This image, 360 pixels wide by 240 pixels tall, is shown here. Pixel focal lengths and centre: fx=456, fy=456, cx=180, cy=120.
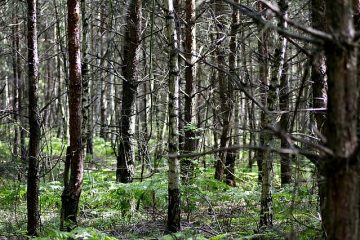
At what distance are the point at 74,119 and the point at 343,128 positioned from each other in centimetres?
536

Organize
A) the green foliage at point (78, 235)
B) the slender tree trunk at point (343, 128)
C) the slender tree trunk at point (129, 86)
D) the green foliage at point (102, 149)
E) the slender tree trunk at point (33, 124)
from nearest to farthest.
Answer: the slender tree trunk at point (343, 128)
the green foliage at point (78, 235)
the slender tree trunk at point (33, 124)
the slender tree trunk at point (129, 86)
the green foliage at point (102, 149)

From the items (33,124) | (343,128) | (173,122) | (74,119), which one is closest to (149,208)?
(173,122)

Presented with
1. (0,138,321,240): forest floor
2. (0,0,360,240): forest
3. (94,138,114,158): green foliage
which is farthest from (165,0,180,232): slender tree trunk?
(94,138,114,158): green foliage

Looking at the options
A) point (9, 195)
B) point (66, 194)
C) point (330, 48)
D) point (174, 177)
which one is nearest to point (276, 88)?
point (174, 177)

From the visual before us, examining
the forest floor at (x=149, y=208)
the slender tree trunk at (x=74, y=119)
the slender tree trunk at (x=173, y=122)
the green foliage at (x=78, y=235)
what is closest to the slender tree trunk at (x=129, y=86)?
the forest floor at (x=149, y=208)

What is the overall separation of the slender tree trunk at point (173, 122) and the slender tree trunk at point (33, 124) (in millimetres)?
1945

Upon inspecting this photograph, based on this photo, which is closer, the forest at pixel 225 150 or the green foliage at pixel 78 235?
the forest at pixel 225 150

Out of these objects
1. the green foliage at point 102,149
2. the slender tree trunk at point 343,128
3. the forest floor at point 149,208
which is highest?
the slender tree trunk at point 343,128

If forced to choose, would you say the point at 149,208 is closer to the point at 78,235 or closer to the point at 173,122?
the point at 173,122

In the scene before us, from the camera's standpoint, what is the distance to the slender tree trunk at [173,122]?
22.4 ft

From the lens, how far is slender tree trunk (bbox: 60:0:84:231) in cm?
679

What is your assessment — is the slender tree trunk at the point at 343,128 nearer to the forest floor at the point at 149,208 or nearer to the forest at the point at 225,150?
the forest at the point at 225,150

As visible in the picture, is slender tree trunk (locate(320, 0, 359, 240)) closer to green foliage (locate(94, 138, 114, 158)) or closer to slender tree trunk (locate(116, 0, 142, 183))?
slender tree trunk (locate(116, 0, 142, 183))

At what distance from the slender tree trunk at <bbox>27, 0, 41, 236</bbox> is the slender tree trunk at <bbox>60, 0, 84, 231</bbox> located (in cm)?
44
